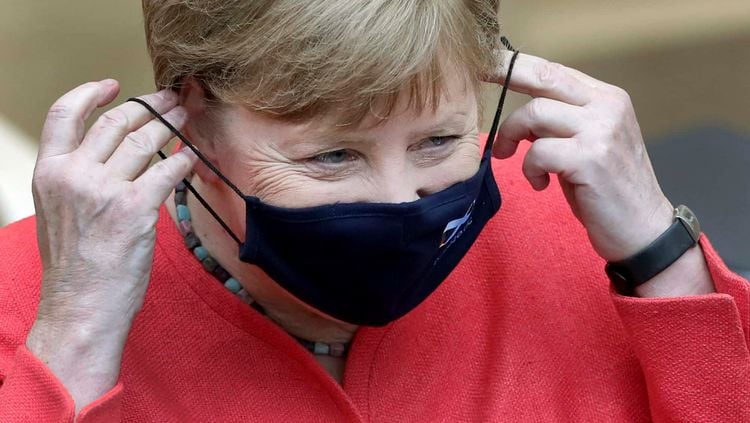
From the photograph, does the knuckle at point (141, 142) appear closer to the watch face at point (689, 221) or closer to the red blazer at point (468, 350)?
the red blazer at point (468, 350)

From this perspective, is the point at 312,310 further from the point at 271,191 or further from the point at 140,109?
the point at 140,109

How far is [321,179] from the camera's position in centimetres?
128

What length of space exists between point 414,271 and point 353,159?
190 mm

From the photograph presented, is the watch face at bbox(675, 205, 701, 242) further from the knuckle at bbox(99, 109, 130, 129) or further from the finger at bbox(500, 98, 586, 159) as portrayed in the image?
the knuckle at bbox(99, 109, 130, 129)

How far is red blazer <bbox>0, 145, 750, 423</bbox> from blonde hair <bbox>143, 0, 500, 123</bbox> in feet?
1.12

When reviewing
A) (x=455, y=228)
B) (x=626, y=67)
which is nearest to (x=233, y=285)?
(x=455, y=228)

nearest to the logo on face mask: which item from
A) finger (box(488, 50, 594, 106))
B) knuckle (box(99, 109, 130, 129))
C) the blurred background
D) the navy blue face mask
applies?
the navy blue face mask

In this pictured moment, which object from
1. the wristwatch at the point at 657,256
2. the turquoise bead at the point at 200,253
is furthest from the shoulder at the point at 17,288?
the wristwatch at the point at 657,256

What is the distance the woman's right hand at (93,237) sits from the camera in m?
1.25

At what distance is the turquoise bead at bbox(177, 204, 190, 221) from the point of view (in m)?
1.51

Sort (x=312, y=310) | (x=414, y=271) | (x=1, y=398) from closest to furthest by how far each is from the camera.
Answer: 1. (x=1, y=398)
2. (x=414, y=271)
3. (x=312, y=310)

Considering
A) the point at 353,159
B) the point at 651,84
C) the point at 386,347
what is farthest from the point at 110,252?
the point at 651,84

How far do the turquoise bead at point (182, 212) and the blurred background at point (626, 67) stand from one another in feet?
3.76

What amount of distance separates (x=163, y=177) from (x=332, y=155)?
230 mm
